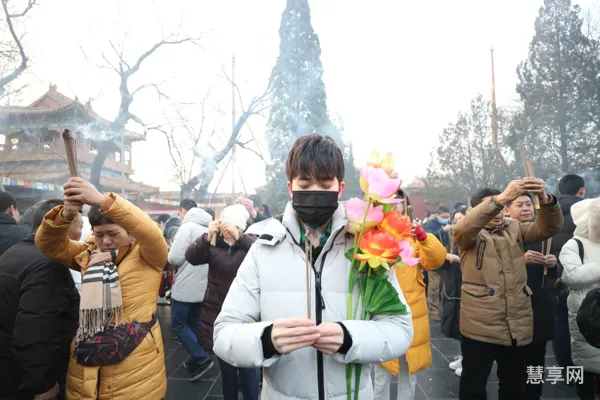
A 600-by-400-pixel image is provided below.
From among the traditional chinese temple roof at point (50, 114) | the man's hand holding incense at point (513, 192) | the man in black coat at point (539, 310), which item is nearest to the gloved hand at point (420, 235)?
the man's hand holding incense at point (513, 192)

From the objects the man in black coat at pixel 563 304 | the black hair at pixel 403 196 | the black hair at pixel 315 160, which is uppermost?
the black hair at pixel 315 160

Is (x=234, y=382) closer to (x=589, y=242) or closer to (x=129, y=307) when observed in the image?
(x=129, y=307)

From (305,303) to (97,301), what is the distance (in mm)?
1138

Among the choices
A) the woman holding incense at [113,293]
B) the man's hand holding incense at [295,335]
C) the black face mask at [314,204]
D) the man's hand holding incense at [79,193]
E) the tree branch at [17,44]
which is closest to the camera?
the man's hand holding incense at [295,335]

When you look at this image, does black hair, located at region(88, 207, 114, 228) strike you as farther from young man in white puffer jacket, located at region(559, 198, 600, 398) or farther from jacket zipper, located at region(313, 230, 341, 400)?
young man in white puffer jacket, located at region(559, 198, 600, 398)

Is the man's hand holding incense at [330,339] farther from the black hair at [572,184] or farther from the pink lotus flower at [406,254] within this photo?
the black hair at [572,184]

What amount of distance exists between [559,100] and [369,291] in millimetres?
19958

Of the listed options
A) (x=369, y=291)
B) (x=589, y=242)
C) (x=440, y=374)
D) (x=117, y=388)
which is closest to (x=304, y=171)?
(x=369, y=291)

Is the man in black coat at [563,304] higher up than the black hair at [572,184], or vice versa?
the black hair at [572,184]

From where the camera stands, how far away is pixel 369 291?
131cm

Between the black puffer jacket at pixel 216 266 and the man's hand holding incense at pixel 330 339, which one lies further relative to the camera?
the black puffer jacket at pixel 216 266

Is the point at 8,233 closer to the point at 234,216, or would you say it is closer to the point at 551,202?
the point at 234,216

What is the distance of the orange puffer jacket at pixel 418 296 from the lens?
2.56m

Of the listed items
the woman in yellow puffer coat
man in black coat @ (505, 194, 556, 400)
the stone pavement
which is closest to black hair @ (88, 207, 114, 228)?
the woman in yellow puffer coat
